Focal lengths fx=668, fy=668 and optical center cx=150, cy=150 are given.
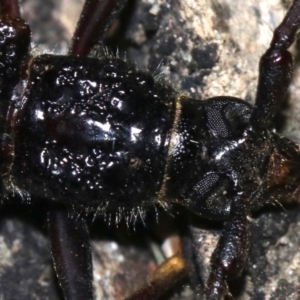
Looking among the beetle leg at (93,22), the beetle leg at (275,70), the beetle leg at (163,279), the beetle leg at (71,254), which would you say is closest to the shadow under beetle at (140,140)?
the beetle leg at (275,70)

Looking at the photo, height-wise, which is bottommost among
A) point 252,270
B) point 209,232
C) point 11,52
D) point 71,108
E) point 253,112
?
point 252,270

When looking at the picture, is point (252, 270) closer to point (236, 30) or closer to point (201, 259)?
point (201, 259)

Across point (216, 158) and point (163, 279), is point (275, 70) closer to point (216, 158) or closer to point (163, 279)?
point (216, 158)

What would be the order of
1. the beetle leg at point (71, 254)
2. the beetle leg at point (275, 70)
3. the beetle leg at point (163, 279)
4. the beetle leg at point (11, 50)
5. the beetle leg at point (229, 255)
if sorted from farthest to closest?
the beetle leg at point (163, 279) < the beetle leg at point (71, 254) < the beetle leg at point (11, 50) < the beetle leg at point (275, 70) < the beetle leg at point (229, 255)

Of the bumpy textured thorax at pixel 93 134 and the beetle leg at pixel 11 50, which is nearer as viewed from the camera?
the bumpy textured thorax at pixel 93 134

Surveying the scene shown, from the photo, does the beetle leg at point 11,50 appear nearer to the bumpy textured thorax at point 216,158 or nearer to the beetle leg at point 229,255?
the bumpy textured thorax at point 216,158

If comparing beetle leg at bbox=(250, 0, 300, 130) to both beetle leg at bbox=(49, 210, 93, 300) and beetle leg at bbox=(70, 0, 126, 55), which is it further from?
beetle leg at bbox=(49, 210, 93, 300)

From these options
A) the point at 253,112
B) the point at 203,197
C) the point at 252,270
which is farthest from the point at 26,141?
the point at 252,270
